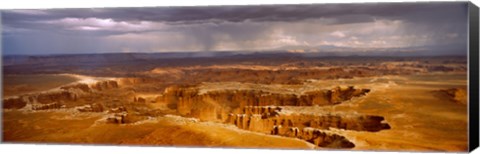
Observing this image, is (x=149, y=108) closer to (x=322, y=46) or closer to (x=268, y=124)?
(x=268, y=124)

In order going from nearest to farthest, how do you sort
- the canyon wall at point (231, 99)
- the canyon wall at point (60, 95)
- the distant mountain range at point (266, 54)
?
the distant mountain range at point (266, 54) → the canyon wall at point (231, 99) → the canyon wall at point (60, 95)

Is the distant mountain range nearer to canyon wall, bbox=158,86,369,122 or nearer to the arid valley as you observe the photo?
the arid valley

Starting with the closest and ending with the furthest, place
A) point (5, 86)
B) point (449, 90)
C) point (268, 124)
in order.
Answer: point (449, 90)
point (268, 124)
point (5, 86)

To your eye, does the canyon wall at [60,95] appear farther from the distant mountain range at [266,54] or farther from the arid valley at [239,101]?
the distant mountain range at [266,54]

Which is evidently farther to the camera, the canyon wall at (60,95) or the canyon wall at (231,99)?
the canyon wall at (60,95)

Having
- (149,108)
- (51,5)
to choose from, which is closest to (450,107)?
(149,108)

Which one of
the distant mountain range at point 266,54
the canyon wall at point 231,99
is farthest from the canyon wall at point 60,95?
the canyon wall at point 231,99

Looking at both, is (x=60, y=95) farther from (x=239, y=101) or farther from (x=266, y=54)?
(x=266, y=54)

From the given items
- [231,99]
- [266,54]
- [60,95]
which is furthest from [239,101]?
[60,95]
